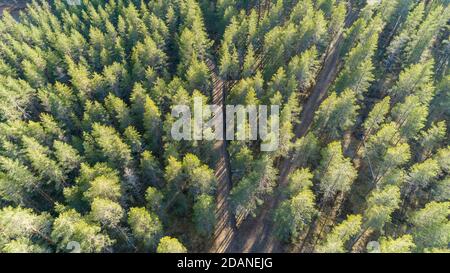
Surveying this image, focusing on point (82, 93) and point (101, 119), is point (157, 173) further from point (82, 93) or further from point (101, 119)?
point (82, 93)

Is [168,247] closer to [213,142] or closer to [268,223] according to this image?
[268,223]

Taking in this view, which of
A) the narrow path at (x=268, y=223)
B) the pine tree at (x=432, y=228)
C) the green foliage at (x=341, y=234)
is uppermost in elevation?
the green foliage at (x=341, y=234)

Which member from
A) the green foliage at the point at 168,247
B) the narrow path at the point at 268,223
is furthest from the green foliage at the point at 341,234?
the green foliage at the point at 168,247

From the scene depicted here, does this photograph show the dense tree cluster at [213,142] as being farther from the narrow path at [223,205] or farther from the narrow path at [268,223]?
the narrow path at [223,205]

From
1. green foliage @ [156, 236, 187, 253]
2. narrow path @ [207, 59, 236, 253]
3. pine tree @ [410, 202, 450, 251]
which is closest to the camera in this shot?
green foliage @ [156, 236, 187, 253]

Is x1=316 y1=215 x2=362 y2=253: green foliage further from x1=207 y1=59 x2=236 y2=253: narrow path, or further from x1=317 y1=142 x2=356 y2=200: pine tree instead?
x1=207 y1=59 x2=236 y2=253: narrow path

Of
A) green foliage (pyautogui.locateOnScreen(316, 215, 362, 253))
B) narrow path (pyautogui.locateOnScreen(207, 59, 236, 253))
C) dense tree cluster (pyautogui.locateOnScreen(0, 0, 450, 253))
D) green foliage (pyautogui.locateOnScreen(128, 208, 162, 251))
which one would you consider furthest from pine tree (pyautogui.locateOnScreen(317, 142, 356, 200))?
green foliage (pyautogui.locateOnScreen(128, 208, 162, 251))
